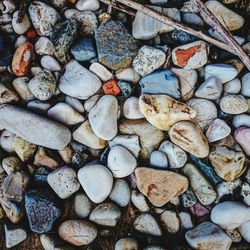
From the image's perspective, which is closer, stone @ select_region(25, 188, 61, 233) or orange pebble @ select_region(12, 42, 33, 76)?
stone @ select_region(25, 188, 61, 233)

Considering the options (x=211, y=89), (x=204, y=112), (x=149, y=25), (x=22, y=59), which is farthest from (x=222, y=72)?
(x=22, y=59)

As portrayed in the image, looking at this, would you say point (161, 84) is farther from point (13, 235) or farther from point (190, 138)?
point (13, 235)

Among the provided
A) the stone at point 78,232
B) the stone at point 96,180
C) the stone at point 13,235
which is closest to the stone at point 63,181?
the stone at point 96,180

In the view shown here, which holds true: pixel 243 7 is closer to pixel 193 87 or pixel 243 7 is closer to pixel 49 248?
pixel 193 87

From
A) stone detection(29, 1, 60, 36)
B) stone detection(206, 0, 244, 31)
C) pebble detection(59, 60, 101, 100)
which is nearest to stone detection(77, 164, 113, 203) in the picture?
pebble detection(59, 60, 101, 100)

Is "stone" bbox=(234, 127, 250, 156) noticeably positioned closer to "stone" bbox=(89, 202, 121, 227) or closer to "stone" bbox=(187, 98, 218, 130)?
"stone" bbox=(187, 98, 218, 130)

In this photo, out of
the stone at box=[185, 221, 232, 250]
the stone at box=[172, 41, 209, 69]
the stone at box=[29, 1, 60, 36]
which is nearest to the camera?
the stone at box=[185, 221, 232, 250]

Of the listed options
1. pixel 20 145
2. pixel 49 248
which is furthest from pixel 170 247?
pixel 20 145
